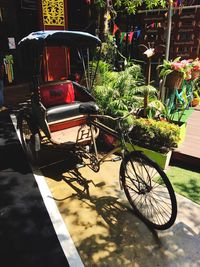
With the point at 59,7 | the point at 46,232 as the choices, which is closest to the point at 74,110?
the point at 46,232

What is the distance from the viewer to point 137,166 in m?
3.69

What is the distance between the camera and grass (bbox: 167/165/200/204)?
4273 millimetres

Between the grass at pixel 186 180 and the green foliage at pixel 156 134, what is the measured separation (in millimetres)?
468

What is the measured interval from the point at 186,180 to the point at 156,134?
1059mm

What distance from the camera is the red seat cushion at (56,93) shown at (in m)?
5.54

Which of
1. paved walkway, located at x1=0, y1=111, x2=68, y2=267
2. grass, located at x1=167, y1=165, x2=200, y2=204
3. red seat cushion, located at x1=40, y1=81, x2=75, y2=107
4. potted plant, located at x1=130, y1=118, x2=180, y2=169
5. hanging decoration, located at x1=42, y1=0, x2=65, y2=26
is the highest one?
hanging decoration, located at x1=42, y1=0, x2=65, y2=26

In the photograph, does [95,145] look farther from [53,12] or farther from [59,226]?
[53,12]

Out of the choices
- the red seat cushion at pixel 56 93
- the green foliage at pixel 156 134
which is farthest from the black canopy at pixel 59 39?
the green foliage at pixel 156 134

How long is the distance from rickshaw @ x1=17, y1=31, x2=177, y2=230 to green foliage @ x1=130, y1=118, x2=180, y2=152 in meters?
0.36

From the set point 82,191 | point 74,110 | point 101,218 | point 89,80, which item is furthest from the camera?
point 89,80

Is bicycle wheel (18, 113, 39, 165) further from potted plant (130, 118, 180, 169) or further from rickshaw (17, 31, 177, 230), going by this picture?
potted plant (130, 118, 180, 169)

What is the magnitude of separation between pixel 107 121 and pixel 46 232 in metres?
3.06

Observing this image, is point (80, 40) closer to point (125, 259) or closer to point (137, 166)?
point (137, 166)

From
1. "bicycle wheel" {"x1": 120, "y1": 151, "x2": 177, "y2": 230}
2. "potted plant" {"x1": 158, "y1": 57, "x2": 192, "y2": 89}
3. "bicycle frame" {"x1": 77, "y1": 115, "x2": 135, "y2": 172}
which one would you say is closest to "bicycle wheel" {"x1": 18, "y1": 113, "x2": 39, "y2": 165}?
"bicycle frame" {"x1": 77, "y1": 115, "x2": 135, "y2": 172}
